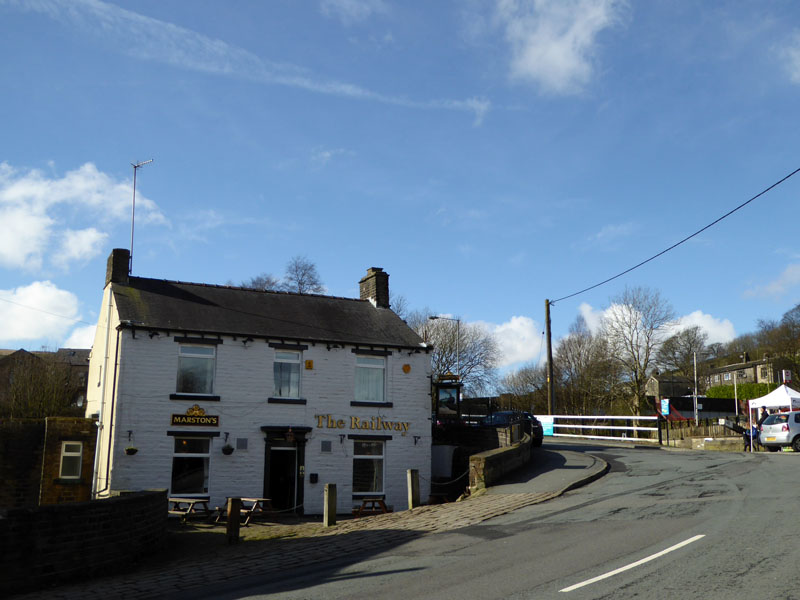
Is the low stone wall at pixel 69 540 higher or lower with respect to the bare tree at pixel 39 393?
lower

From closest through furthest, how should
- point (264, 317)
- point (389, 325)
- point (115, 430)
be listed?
point (115, 430) → point (264, 317) → point (389, 325)

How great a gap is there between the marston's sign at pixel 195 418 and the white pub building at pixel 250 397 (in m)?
0.03

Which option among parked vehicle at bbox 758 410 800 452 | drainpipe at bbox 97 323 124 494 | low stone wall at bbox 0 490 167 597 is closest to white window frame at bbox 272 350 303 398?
drainpipe at bbox 97 323 124 494

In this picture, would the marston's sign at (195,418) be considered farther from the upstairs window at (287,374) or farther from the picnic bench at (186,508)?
the picnic bench at (186,508)

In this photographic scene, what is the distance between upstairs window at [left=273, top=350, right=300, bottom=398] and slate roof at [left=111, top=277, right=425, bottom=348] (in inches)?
27.9

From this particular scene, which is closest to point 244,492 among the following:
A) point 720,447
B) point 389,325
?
point 389,325

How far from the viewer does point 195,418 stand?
2255 cm

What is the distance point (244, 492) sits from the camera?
22844 mm

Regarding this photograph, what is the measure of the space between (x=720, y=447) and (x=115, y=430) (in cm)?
2572

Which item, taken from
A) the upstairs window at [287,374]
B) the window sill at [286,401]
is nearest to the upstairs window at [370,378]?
the window sill at [286,401]

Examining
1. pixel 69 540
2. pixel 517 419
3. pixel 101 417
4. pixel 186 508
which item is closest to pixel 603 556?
pixel 69 540

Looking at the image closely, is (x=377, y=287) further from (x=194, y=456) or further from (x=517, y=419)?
(x=194, y=456)

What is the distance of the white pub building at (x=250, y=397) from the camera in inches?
870

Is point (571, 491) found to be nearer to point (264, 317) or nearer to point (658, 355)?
point (264, 317)
